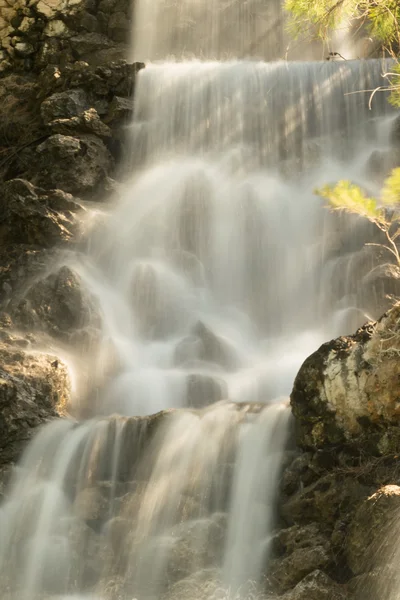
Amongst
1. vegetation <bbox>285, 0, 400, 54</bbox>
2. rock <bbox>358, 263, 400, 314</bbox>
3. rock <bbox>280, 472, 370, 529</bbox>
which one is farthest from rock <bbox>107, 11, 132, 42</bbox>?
rock <bbox>280, 472, 370, 529</bbox>

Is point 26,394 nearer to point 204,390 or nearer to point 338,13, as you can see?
point 204,390

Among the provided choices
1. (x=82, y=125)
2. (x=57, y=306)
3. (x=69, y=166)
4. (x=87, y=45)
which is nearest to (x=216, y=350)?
(x=57, y=306)

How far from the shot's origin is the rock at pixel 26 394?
7336mm

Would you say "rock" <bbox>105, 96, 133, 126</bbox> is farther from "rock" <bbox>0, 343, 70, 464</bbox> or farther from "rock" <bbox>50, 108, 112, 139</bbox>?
"rock" <bbox>0, 343, 70, 464</bbox>

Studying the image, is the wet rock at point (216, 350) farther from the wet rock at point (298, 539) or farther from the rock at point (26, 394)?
the wet rock at point (298, 539)

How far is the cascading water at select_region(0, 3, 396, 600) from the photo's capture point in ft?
19.2

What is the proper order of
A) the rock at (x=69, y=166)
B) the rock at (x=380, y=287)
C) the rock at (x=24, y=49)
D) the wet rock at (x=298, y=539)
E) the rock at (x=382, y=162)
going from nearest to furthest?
the wet rock at (x=298, y=539), the rock at (x=380, y=287), the rock at (x=382, y=162), the rock at (x=69, y=166), the rock at (x=24, y=49)

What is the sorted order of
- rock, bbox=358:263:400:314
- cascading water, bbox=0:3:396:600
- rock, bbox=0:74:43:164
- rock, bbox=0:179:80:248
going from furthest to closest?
rock, bbox=0:74:43:164 → rock, bbox=0:179:80:248 → rock, bbox=358:263:400:314 → cascading water, bbox=0:3:396:600

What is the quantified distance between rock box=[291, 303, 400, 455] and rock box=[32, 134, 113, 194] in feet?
27.1

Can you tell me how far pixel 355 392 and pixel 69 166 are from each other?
9.11m

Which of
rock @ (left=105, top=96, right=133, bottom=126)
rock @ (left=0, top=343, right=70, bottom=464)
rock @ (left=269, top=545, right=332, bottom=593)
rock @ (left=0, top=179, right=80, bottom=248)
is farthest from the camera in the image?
rock @ (left=105, top=96, right=133, bottom=126)

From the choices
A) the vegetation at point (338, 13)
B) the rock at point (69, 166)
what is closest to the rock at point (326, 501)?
the vegetation at point (338, 13)

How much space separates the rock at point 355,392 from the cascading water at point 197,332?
46 cm

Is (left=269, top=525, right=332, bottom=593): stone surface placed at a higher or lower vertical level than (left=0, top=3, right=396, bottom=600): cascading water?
lower
